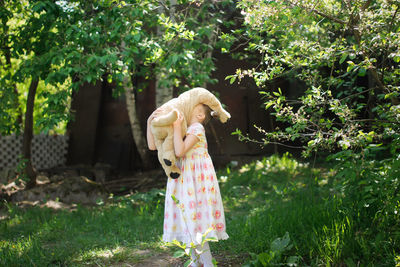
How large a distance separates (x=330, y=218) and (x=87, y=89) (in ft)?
24.2

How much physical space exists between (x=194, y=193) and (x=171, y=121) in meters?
0.58

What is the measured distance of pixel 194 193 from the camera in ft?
9.28

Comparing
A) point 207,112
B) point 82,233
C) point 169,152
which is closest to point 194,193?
point 169,152

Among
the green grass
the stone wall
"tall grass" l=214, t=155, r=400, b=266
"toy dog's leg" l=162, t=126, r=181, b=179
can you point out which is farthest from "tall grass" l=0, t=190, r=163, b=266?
the stone wall

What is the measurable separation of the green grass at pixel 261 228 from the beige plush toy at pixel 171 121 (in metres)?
0.99

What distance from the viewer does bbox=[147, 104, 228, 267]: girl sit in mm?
2805

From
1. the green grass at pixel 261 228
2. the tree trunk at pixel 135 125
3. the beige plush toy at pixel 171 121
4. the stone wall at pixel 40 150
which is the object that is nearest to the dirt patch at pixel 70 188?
the tree trunk at pixel 135 125

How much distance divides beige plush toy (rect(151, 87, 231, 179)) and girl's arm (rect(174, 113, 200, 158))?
0.04 meters

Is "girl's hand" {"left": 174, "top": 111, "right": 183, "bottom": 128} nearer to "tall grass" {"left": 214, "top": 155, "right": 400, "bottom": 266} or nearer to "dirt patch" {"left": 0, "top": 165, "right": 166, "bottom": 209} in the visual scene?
"tall grass" {"left": 214, "top": 155, "right": 400, "bottom": 266}

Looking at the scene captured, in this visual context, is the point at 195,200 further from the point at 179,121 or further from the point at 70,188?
the point at 70,188

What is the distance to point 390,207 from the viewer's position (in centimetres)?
286

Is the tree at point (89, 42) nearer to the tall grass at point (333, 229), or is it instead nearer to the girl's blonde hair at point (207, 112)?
the girl's blonde hair at point (207, 112)

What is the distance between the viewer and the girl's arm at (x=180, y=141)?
2.80m

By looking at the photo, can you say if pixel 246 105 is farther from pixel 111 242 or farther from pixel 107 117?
pixel 111 242
